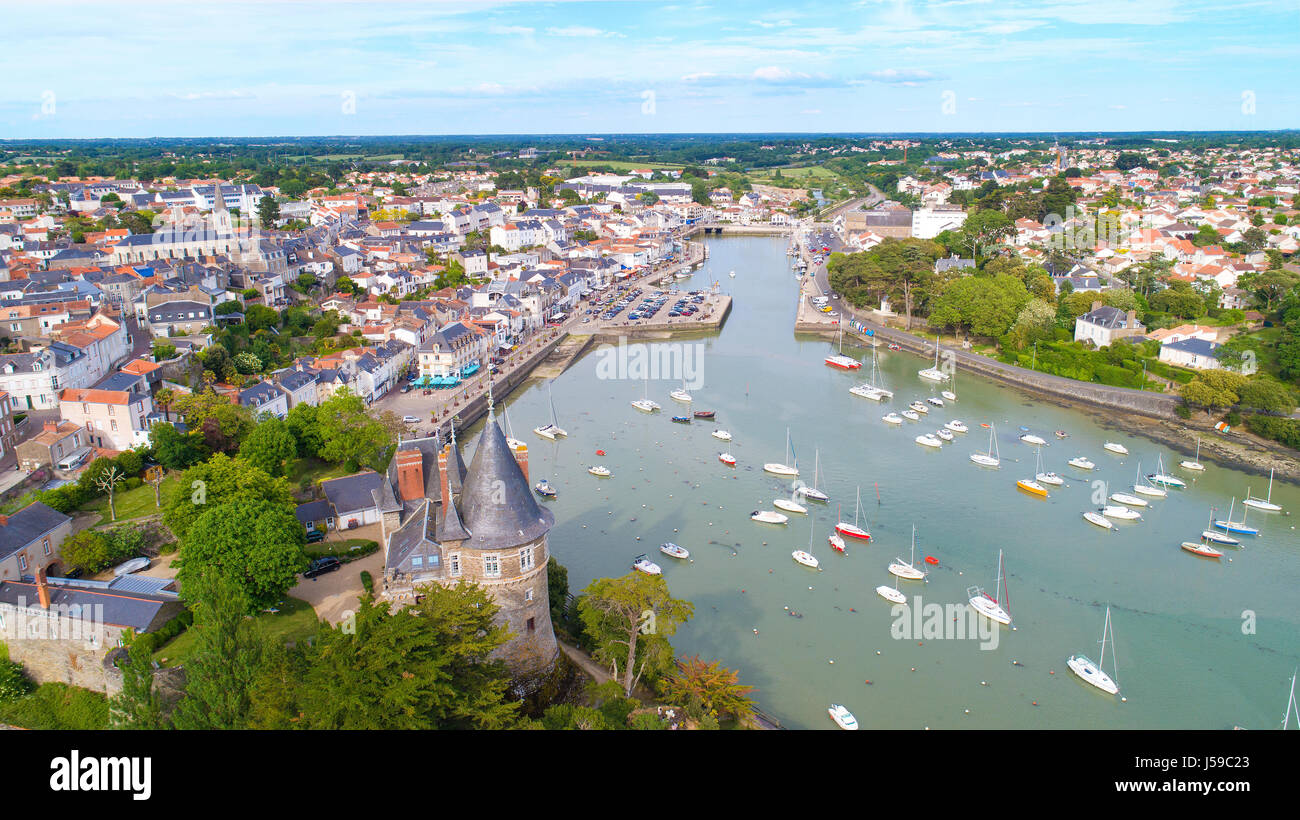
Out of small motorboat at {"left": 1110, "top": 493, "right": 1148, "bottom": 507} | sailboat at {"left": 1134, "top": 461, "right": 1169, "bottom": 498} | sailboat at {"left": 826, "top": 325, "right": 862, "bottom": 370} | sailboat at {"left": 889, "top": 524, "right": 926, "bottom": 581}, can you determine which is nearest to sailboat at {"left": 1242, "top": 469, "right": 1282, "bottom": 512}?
sailboat at {"left": 1134, "top": 461, "right": 1169, "bottom": 498}

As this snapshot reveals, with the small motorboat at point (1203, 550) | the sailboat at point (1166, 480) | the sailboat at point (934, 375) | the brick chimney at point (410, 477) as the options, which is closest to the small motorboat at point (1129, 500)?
the sailboat at point (1166, 480)

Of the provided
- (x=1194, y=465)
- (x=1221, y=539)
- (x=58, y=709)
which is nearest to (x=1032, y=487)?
(x=1221, y=539)

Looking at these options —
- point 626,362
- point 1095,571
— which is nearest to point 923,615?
point 1095,571

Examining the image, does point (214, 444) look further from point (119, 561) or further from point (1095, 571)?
point (1095, 571)

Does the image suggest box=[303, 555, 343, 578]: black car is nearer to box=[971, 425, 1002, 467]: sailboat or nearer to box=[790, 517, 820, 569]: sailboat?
box=[790, 517, 820, 569]: sailboat

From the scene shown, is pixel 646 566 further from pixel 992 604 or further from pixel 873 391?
pixel 873 391

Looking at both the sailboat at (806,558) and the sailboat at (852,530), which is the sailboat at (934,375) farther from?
the sailboat at (806,558)
